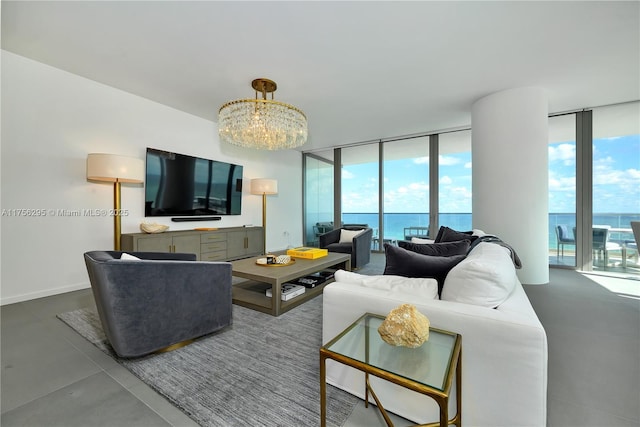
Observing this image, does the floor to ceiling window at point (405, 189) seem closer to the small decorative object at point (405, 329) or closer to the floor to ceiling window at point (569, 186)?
the floor to ceiling window at point (569, 186)

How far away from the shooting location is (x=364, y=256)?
13.9 ft

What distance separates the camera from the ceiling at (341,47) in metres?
2.07

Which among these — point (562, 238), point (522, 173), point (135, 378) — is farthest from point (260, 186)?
point (562, 238)

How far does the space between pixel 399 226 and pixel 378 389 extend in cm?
469

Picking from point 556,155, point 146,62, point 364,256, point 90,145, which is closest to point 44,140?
point 90,145

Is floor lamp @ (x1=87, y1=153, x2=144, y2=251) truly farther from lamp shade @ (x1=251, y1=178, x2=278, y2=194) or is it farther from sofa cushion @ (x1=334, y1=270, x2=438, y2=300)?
sofa cushion @ (x1=334, y1=270, x2=438, y2=300)

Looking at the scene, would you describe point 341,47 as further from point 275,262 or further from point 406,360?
point 406,360

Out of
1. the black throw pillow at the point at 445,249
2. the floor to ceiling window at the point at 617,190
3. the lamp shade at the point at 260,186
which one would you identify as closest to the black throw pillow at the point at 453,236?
the black throw pillow at the point at 445,249

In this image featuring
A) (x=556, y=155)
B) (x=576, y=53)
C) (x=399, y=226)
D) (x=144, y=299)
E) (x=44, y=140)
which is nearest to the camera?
(x=144, y=299)

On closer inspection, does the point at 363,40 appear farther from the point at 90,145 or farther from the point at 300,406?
the point at 90,145

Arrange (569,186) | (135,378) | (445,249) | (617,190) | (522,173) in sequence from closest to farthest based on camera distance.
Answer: (135,378) → (445,249) → (522,173) → (617,190) → (569,186)

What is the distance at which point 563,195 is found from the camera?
413cm

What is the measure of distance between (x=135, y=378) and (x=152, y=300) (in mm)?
435

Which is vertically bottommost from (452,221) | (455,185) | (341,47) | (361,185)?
(452,221)
